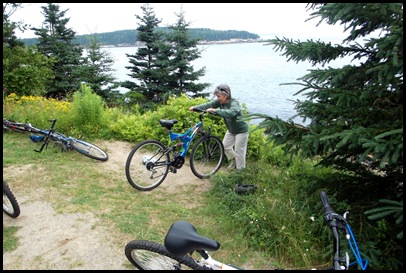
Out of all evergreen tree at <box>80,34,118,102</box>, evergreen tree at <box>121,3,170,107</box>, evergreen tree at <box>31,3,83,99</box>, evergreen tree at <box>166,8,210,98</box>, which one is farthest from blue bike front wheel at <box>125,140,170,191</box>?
evergreen tree at <box>31,3,83,99</box>

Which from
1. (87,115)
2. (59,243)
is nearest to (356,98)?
(59,243)

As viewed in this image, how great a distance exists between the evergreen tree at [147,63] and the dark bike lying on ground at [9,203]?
16143 mm

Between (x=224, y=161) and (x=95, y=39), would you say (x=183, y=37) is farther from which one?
(x=224, y=161)

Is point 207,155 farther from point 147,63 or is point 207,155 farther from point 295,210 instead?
point 147,63

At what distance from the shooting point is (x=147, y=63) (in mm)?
22734

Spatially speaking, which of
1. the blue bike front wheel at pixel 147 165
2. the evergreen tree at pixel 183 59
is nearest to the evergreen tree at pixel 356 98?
the blue bike front wheel at pixel 147 165

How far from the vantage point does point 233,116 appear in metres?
5.09

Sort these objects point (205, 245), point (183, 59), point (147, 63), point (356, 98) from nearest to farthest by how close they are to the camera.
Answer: point (205, 245) < point (356, 98) < point (183, 59) < point (147, 63)

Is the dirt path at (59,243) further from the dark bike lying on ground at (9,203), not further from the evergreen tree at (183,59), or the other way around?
the evergreen tree at (183,59)

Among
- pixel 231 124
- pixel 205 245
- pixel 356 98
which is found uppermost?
pixel 356 98

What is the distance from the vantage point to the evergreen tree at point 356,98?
2.61 m

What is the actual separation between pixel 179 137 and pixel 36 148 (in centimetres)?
363

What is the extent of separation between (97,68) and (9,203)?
687 inches

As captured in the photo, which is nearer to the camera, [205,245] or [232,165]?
[205,245]
